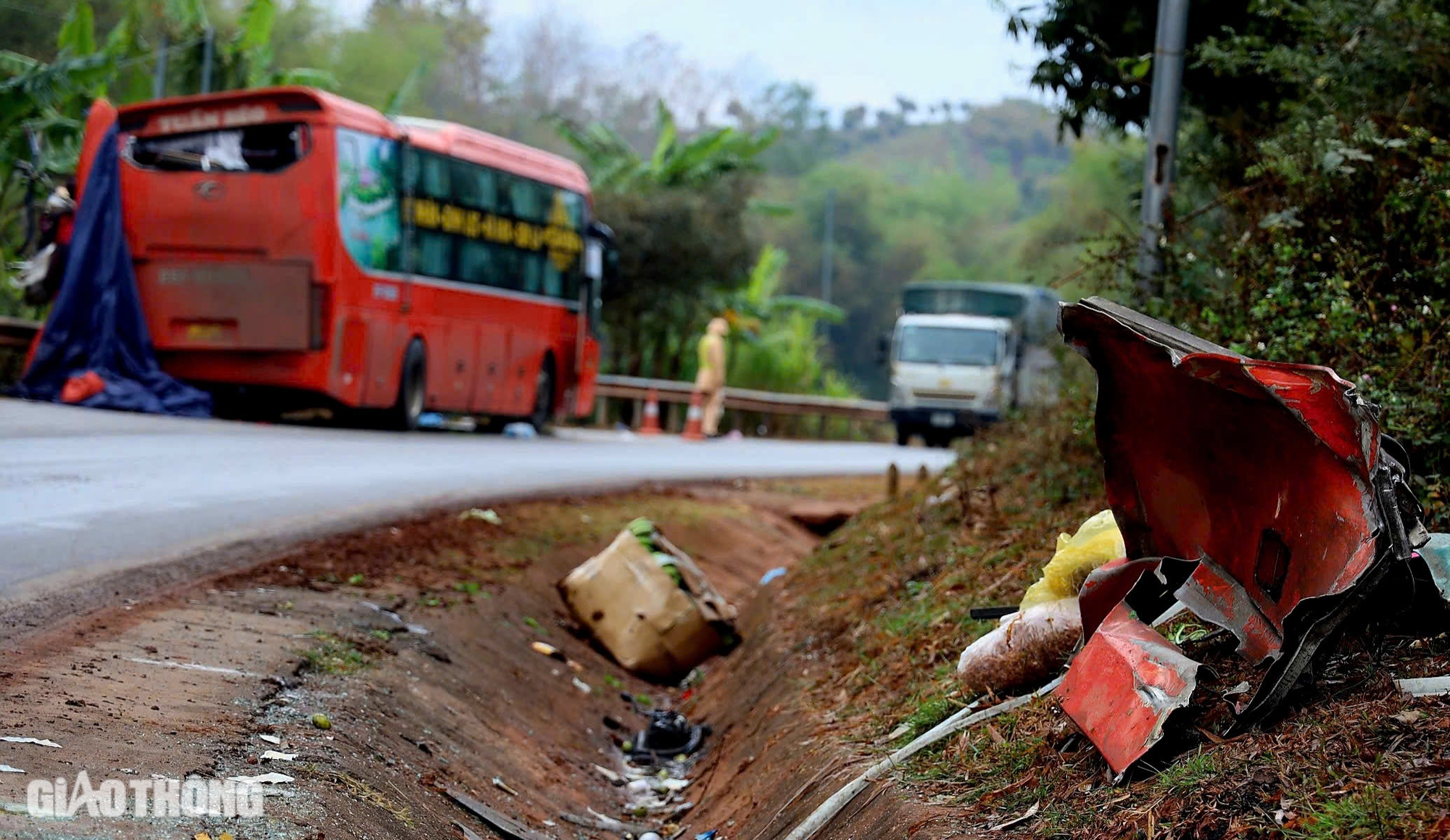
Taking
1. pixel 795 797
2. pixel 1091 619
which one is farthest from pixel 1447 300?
pixel 795 797

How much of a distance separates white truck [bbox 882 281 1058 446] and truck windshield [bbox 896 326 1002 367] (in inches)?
0.6

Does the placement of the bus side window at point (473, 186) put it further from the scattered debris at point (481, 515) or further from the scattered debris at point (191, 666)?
the scattered debris at point (191, 666)

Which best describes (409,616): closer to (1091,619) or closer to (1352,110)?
(1091,619)

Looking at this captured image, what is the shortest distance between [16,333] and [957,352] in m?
18.0

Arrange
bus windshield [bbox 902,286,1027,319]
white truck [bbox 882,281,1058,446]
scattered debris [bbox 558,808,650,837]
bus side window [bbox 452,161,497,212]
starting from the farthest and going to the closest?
bus windshield [bbox 902,286,1027,319] → white truck [bbox 882,281,1058,446] → bus side window [bbox 452,161,497,212] → scattered debris [bbox 558,808,650,837]

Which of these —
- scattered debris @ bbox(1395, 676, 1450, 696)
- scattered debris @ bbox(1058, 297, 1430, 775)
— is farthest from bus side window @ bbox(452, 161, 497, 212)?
scattered debris @ bbox(1395, 676, 1450, 696)

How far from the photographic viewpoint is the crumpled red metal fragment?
4.52m

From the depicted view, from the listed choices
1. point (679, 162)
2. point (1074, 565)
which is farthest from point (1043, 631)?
point (679, 162)

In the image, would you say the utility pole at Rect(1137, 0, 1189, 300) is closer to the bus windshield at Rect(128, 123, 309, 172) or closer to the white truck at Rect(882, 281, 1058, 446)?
the bus windshield at Rect(128, 123, 309, 172)

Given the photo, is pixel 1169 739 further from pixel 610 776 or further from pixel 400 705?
pixel 610 776

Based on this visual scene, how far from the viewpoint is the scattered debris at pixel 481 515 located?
11453mm

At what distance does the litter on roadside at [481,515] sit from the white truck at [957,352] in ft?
62.2

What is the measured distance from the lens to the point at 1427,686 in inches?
166

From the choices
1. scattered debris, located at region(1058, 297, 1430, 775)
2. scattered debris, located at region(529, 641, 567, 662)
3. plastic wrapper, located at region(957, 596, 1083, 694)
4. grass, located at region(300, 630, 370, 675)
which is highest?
scattered debris, located at region(1058, 297, 1430, 775)
